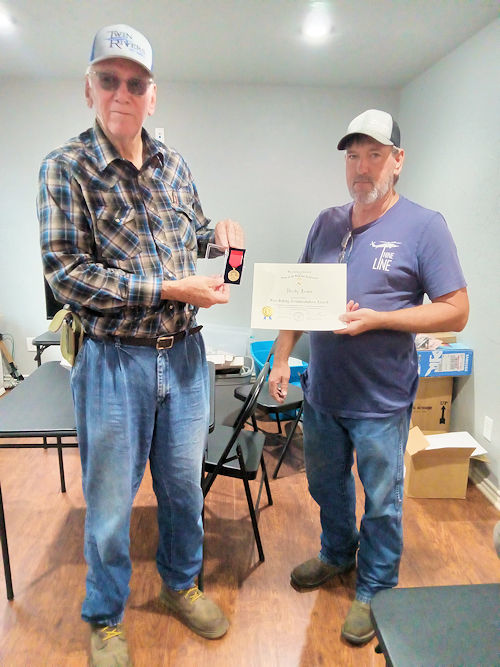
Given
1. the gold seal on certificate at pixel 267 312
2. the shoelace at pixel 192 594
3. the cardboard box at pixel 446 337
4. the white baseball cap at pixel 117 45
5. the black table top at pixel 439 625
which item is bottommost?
the shoelace at pixel 192 594

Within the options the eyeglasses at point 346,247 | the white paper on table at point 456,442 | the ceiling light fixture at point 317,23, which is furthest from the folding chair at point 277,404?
the ceiling light fixture at point 317,23

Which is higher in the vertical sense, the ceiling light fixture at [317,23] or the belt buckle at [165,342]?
the ceiling light fixture at [317,23]

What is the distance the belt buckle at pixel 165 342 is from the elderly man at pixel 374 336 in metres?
0.49

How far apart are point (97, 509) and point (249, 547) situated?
955mm

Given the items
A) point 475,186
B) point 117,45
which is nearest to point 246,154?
point 475,186

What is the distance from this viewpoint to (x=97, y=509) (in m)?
1.30

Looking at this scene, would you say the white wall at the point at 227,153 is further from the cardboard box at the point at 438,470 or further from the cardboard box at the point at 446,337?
the cardboard box at the point at 438,470

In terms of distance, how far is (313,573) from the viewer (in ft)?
5.75

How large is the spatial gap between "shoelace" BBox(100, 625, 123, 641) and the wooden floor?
5.3 inches

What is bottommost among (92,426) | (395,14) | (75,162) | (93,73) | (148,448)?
(148,448)

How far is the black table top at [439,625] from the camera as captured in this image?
2.53 feet

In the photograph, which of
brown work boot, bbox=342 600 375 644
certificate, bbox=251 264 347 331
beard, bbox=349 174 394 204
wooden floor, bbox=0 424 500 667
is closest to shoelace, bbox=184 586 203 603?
wooden floor, bbox=0 424 500 667

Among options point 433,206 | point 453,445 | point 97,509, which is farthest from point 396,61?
point 97,509

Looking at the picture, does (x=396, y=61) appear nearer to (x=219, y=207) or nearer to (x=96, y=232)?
(x=219, y=207)
